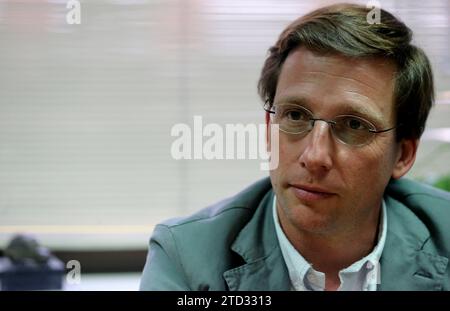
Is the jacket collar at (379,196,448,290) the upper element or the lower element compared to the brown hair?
lower

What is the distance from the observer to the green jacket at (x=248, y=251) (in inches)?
56.2

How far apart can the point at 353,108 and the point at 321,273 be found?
418 millimetres

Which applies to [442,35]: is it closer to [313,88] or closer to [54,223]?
[313,88]

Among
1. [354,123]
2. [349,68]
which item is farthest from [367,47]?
[354,123]

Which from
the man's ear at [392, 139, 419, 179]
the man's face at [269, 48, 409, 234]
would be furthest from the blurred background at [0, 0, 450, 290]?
the man's face at [269, 48, 409, 234]

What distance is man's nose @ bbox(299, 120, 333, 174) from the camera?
1369 millimetres

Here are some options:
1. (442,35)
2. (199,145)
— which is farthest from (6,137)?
(442,35)

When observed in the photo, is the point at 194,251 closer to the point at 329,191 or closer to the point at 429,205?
the point at 329,191

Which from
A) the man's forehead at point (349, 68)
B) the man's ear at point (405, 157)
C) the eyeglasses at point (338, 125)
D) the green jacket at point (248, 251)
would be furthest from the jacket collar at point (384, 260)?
the man's forehead at point (349, 68)

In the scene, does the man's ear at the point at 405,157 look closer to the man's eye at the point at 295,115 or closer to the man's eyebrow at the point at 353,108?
the man's eyebrow at the point at 353,108

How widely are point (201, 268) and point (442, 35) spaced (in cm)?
83

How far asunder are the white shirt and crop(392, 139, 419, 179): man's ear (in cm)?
21

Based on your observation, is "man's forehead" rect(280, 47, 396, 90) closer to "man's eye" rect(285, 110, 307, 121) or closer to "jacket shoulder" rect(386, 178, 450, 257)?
"man's eye" rect(285, 110, 307, 121)

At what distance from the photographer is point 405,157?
5.12 feet
